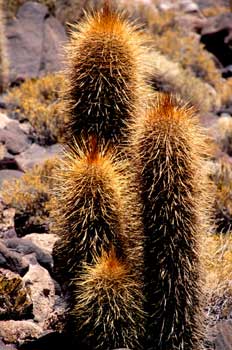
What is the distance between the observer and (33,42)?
12844mm

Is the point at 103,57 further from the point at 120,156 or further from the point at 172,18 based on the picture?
the point at 172,18

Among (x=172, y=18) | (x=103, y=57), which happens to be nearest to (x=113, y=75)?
(x=103, y=57)

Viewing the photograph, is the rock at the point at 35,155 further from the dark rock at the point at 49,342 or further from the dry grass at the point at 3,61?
the dark rock at the point at 49,342

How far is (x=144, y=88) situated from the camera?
566 cm

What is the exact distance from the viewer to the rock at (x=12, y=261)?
601 cm

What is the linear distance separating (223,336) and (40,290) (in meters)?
1.72

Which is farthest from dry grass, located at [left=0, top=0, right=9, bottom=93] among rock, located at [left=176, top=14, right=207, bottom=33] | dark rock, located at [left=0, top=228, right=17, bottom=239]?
rock, located at [left=176, top=14, right=207, bottom=33]

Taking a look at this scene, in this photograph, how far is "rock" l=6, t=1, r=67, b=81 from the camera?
1241cm

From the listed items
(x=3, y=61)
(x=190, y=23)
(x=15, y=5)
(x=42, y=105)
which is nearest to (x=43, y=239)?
(x=42, y=105)

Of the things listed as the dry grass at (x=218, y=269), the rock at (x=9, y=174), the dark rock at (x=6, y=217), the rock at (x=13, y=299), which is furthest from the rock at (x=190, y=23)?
the rock at (x=13, y=299)

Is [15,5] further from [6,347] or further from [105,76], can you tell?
[6,347]

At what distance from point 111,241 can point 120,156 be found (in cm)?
69

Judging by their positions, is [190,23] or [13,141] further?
[190,23]

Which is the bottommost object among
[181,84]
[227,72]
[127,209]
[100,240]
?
[227,72]
